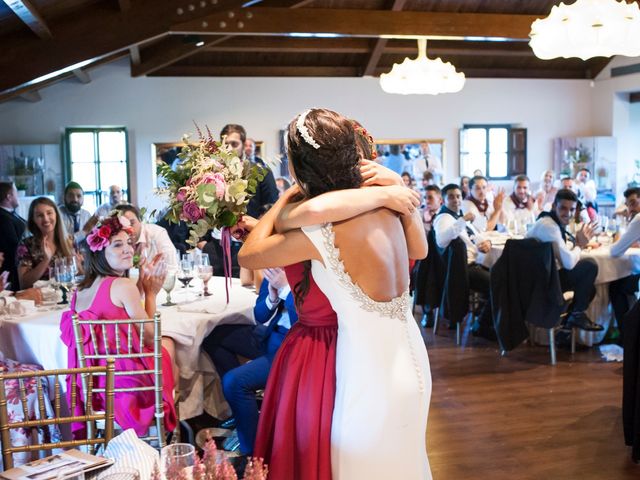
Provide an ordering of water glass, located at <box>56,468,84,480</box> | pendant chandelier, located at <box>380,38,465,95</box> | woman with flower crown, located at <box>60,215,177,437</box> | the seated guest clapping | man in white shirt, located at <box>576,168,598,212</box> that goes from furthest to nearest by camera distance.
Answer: man in white shirt, located at <box>576,168,598,212</box> < pendant chandelier, located at <box>380,38,465,95</box> < the seated guest clapping < woman with flower crown, located at <box>60,215,177,437</box> < water glass, located at <box>56,468,84,480</box>

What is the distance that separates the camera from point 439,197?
730 cm

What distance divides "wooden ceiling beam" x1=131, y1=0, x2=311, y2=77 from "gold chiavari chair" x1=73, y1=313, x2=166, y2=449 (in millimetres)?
7572

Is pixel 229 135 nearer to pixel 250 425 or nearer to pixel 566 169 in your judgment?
pixel 250 425

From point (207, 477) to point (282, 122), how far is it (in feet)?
38.6

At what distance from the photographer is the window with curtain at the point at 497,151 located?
534 inches

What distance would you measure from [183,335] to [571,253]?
334 cm

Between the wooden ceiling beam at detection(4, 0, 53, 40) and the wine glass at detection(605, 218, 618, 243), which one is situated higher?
the wooden ceiling beam at detection(4, 0, 53, 40)

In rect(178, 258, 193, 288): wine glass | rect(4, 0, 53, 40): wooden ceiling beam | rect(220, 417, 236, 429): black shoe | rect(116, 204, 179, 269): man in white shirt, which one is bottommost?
rect(220, 417, 236, 429): black shoe

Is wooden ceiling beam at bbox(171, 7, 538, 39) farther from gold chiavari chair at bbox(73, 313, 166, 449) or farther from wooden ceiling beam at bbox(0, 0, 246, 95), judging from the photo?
gold chiavari chair at bbox(73, 313, 166, 449)

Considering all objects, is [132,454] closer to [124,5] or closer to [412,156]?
[124,5]

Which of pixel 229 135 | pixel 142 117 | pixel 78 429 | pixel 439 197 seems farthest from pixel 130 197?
pixel 78 429

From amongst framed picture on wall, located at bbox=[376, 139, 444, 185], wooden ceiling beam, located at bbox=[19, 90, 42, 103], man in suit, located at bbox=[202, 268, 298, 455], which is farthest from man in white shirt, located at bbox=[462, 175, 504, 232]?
wooden ceiling beam, located at bbox=[19, 90, 42, 103]

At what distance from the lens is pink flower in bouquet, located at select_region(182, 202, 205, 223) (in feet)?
7.85

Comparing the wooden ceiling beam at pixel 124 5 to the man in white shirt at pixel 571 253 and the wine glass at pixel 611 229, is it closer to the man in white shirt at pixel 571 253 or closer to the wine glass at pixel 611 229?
the man in white shirt at pixel 571 253
